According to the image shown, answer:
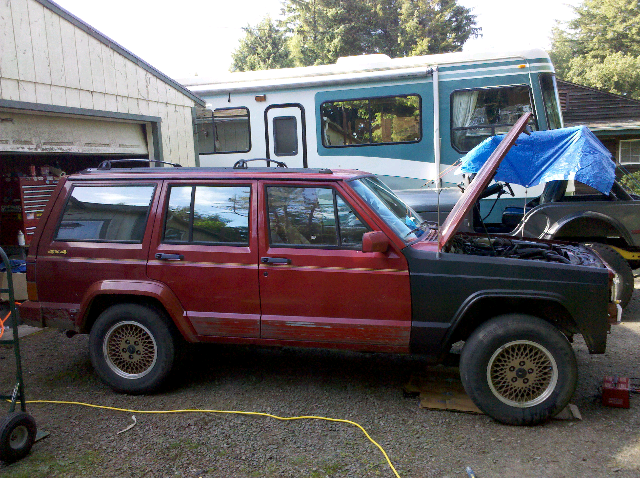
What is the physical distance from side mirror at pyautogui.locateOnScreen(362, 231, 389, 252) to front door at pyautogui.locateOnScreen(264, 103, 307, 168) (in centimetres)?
641

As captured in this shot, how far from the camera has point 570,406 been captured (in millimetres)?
4160

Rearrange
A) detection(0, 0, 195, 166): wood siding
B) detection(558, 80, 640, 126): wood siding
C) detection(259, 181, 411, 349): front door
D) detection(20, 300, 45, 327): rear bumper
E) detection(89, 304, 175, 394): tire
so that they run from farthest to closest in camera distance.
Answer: detection(558, 80, 640, 126): wood siding, detection(0, 0, 195, 166): wood siding, detection(20, 300, 45, 327): rear bumper, detection(89, 304, 175, 394): tire, detection(259, 181, 411, 349): front door

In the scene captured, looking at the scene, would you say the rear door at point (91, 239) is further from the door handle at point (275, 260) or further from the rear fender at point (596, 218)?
the rear fender at point (596, 218)

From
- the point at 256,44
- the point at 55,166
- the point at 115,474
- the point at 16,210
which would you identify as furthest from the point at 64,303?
the point at 256,44

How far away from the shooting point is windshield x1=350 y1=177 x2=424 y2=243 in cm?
423

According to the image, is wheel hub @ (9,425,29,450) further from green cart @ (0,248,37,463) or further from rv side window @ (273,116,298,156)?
rv side window @ (273,116,298,156)

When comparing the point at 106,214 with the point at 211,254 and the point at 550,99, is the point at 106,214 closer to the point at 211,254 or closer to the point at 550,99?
the point at 211,254

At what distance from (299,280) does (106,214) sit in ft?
6.02

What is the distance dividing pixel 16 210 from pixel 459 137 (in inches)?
289

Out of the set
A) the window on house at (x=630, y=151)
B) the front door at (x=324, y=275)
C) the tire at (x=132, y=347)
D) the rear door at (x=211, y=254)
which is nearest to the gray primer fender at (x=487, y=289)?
the front door at (x=324, y=275)

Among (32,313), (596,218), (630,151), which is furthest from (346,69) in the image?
(630,151)

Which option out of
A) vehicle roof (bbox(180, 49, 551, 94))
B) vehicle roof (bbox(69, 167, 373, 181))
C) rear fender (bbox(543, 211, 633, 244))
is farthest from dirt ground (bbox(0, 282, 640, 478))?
vehicle roof (bbox(180, 49, 551, 94))

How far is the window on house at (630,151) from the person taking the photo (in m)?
19.7

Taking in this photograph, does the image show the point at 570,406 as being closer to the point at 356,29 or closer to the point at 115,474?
the point at 115,474
